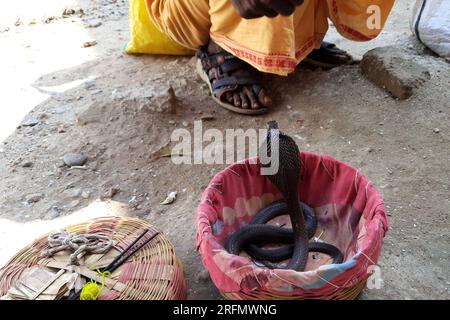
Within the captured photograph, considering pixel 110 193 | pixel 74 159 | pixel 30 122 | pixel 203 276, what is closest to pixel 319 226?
pixel 203 276

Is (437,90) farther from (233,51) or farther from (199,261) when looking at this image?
(199,261)

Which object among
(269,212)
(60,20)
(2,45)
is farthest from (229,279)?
(60,20)

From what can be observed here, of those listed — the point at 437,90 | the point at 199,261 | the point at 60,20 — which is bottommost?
the point at 60,20

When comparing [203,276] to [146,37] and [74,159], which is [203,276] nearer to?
[74,159]

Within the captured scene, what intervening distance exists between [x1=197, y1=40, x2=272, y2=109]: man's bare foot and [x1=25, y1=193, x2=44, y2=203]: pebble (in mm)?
828

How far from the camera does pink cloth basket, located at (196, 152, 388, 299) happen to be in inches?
41.0

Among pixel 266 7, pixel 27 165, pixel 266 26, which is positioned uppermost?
pixel 266 7

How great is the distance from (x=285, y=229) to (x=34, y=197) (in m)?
0.91

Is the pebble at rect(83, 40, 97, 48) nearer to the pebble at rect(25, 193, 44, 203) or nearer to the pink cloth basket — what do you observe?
the pebble at rect(25, 193, 44, 203)

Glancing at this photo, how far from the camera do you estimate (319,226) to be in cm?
151

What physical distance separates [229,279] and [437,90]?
135 cm

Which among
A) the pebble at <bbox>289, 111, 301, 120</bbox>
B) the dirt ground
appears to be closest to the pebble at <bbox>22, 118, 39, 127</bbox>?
the dirt ground

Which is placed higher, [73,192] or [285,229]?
[285,229]

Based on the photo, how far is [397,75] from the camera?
1991mm
